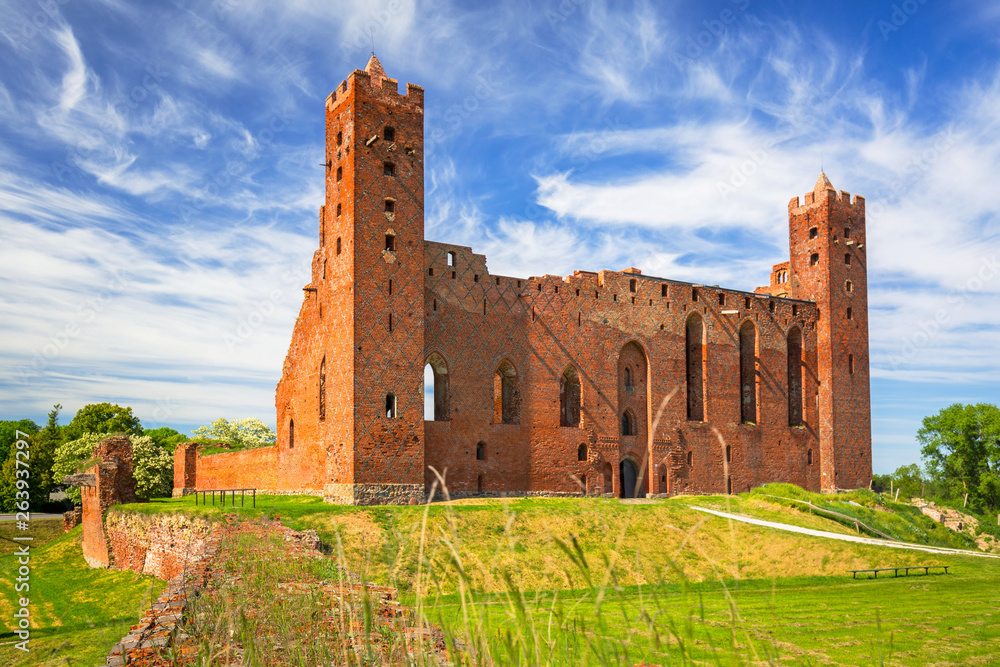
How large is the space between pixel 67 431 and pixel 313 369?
29730 millimetres

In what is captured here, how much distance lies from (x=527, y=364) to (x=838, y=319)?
17.6 m

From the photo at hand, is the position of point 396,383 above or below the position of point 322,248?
below

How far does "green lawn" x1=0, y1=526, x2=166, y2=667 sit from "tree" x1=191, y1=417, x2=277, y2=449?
101ft

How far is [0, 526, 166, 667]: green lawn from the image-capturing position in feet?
43.7

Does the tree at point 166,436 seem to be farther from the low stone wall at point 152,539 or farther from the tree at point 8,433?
the low stone wall at point 152,539

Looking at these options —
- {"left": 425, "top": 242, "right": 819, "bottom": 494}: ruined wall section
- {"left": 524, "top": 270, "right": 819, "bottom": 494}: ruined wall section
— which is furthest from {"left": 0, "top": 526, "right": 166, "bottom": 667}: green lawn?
{"left": 524, "top": 270, "right": 819, "bottom": 494}: ruined wall section

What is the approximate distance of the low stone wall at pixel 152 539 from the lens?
705 inches

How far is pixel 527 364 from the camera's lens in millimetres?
28312

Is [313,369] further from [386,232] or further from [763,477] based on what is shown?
[763,477]

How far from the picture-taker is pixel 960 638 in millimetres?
9633

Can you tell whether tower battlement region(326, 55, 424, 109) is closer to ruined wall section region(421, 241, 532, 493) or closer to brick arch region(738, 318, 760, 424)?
ruined wall section region(421, 241, 532, 493)

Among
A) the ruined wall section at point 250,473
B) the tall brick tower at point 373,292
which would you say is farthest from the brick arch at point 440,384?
the ruined wall section at point 250,473

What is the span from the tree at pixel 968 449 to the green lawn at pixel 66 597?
4995 centimetres

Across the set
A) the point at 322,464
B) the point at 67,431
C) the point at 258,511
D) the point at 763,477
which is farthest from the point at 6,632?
the point at 67,431
